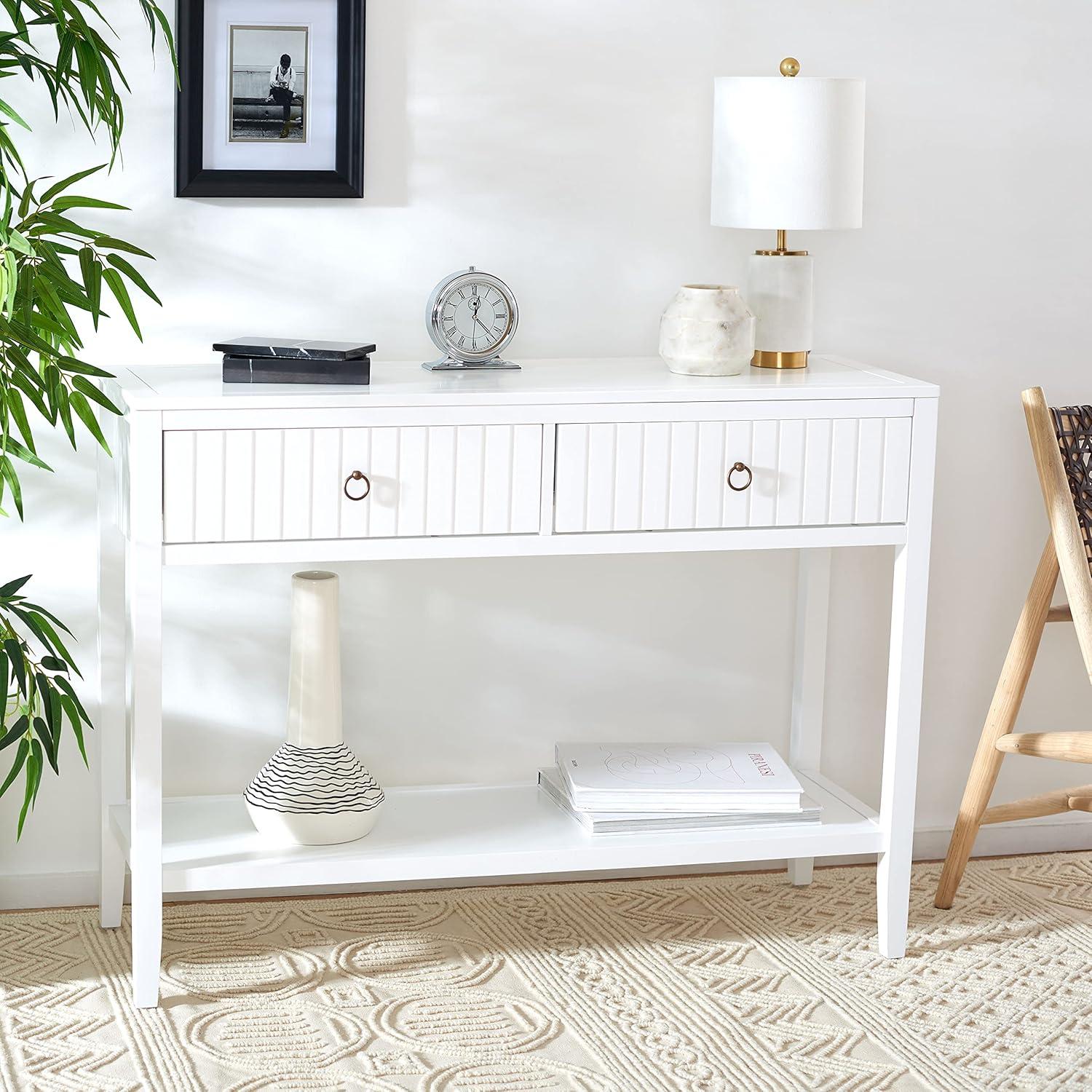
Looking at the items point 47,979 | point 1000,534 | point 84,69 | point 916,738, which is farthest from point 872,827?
point 84,69

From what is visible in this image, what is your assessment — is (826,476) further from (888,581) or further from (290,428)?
(290,428)

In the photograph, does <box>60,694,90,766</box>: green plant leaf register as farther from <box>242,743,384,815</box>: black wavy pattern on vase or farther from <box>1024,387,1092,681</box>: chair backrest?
<box>1024,387,1092,681</box>: chair backrest

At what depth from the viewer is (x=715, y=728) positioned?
8.63 ft

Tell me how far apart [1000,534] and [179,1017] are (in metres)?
1.63

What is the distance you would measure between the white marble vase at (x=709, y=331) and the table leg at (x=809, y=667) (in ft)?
1.56

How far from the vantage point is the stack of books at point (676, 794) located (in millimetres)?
2234

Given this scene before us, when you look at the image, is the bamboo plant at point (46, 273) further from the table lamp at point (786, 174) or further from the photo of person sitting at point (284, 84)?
the table lamp at point (786, 174)

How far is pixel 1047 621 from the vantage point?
2.54m

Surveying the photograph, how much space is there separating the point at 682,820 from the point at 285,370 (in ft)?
2.91

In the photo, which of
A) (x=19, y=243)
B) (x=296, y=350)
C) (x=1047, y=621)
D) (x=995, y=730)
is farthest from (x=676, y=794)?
(x=19, y=243)

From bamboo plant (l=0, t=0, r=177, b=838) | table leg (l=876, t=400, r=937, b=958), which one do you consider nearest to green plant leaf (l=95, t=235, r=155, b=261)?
bamboo plant (l=0, t=0, r=177, b=838)


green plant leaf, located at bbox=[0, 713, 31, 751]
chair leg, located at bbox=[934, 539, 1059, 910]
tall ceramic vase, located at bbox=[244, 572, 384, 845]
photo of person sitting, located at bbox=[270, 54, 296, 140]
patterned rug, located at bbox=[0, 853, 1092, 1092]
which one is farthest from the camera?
chair leg, located at bbox=[934, 539, 1059, 910]

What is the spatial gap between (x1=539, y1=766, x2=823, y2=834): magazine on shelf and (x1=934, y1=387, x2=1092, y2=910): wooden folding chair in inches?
14.5

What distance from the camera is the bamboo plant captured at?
1.90 metres
